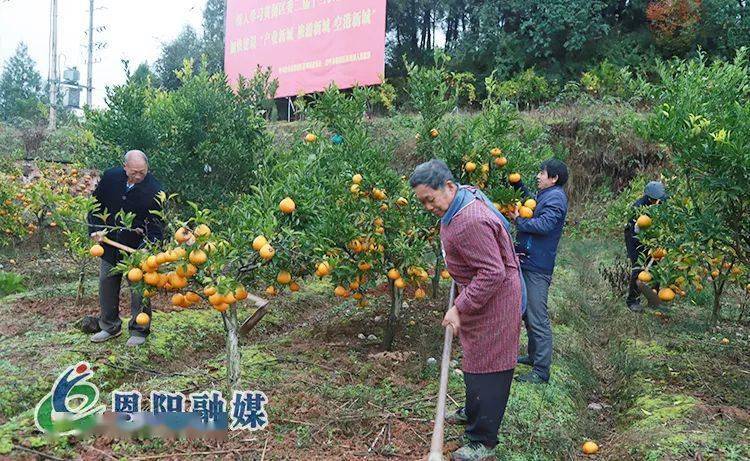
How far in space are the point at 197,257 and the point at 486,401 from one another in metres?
1.65

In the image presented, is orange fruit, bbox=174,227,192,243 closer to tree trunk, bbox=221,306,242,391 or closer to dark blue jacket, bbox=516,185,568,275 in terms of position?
tree trunk, bbox=221,306,242,391

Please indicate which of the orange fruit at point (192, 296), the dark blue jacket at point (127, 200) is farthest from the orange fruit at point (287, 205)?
the dark blue jacket at point (127, 200)

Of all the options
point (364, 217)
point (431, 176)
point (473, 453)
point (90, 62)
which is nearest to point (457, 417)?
point (473, 453)

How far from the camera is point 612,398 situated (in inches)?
175

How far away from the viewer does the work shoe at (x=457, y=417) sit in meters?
3.65

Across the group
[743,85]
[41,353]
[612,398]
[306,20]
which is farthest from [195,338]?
[306,20]

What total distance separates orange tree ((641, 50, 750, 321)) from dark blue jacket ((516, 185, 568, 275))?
2.42 ft

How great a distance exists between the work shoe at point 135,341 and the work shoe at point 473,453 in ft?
9.91

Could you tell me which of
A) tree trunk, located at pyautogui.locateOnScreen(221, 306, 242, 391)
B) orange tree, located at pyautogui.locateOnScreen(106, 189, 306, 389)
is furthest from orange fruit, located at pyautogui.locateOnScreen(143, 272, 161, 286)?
tree trunk, located at pyautogui.locateOnScreen(221, 306, 242, 391)

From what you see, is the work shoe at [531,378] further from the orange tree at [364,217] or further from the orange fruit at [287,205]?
the orange fruit at [287,205]

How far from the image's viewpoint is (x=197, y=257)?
2.79m

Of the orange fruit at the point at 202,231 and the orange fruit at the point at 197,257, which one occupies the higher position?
the orange fruit at the point at 202,231

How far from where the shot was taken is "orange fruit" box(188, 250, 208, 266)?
9.14 feet

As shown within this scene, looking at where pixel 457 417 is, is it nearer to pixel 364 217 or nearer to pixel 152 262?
pixel 364 217
